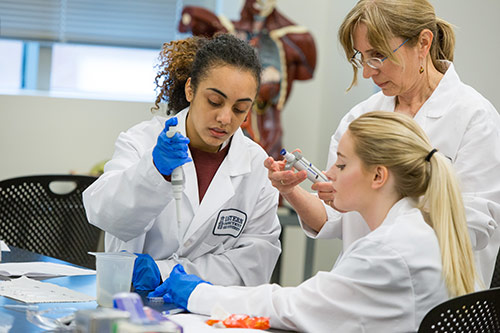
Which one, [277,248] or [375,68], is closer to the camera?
[375,68]

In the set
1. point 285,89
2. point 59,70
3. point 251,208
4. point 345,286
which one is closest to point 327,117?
point 285,89

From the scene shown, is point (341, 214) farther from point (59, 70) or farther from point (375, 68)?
point (59, 70)

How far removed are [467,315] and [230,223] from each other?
85cm

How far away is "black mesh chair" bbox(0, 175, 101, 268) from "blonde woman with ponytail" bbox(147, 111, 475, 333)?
0.82 meters

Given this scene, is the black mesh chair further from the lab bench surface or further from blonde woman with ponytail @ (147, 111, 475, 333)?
blonde woman with ponytail @ (147, 111, 475, 333)

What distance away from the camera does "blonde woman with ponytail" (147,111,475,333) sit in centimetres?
119

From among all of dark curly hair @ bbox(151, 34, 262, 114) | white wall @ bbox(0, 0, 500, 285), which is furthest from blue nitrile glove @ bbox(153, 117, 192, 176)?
white wall @ bbox(0, 0, 500, 285)

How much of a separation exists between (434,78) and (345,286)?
0.79 meters

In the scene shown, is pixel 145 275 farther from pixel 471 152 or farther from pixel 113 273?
pixel 471 152

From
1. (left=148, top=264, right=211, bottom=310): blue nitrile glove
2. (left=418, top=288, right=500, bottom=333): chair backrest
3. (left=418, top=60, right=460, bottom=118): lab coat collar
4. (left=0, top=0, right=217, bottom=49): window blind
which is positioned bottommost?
(left=148, top=264, right=211, bottom=310): blue nitrile glove

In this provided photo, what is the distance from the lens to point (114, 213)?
1.67 meters

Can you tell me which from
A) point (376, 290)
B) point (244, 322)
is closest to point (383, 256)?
point (376, 290)

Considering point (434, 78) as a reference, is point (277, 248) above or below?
below

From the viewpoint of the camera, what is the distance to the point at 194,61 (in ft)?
6.15
